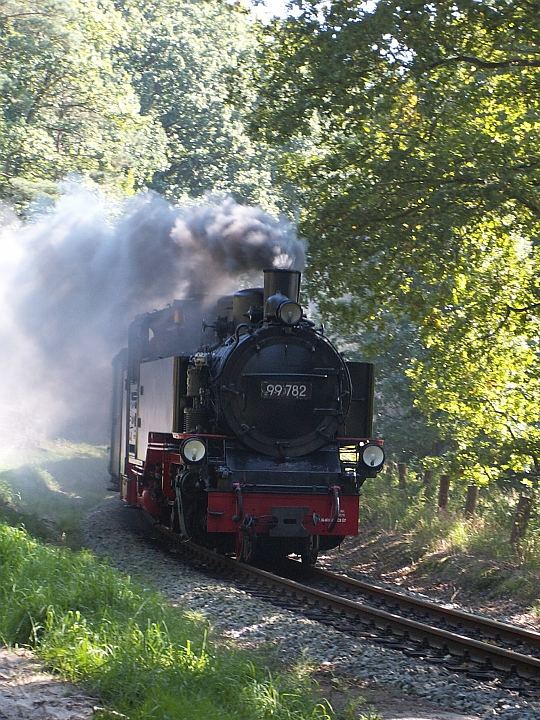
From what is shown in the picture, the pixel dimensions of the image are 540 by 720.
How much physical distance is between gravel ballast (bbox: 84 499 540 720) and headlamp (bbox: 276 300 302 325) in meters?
2.77

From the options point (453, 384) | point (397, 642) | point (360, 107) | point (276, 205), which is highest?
point (276, 205)

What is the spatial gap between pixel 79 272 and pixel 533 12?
431 inches

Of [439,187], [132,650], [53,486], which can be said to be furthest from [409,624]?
[53,486]

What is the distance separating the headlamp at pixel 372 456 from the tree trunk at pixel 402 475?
19.9 ft

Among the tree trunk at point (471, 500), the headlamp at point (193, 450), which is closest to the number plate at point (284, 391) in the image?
the headlamp at point (193, 450)

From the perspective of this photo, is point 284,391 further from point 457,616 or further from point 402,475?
point 402,475

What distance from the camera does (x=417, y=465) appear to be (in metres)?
17.2

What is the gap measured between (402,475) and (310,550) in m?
6.45

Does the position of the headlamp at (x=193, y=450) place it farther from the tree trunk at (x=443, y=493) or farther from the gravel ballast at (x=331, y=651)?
the tree trunk at (x=443, y=493)

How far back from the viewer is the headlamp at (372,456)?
11.2 metres

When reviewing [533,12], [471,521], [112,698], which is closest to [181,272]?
[471,521]

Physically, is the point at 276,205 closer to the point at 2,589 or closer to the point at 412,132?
the point at 412,132

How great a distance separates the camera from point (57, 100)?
27.5 m

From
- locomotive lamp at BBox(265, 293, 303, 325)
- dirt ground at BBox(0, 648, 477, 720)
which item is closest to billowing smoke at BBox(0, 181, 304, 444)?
locomotive lamp at BBox(265, 293, 303, 325)
